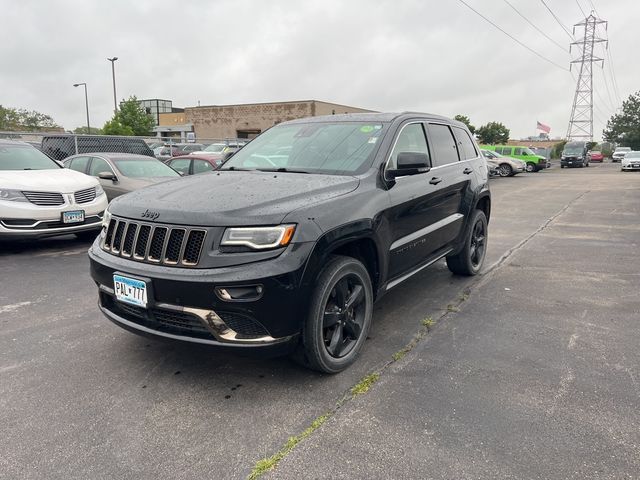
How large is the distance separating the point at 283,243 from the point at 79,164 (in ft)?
27.6

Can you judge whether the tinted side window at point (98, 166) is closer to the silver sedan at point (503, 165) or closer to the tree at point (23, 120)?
the silver sedan at point (503, 165)

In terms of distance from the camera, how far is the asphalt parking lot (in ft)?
7.63

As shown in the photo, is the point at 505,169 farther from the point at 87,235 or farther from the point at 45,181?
the point at 45,181

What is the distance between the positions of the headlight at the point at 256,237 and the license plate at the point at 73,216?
5118 mm

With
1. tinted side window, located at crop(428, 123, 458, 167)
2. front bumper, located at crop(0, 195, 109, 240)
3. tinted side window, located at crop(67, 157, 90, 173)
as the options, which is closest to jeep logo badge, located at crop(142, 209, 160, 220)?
tinted side window, located at crop(428, 123, 458, 167)

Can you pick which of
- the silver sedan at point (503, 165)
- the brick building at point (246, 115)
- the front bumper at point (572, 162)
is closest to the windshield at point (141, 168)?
the silver sedan at point (503, 165)

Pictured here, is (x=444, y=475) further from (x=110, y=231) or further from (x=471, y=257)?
(x=471, y=257)

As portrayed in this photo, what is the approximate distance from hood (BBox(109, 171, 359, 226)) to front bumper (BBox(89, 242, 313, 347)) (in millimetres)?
275

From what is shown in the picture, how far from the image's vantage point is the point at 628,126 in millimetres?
78875

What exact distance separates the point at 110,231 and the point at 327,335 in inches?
64.0

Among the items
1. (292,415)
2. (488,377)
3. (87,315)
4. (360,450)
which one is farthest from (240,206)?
(87,315)

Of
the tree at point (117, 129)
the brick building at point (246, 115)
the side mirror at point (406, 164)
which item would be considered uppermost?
the brick building at point (246, 115)

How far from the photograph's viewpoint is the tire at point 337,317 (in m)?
2.86

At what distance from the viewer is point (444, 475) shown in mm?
2219
